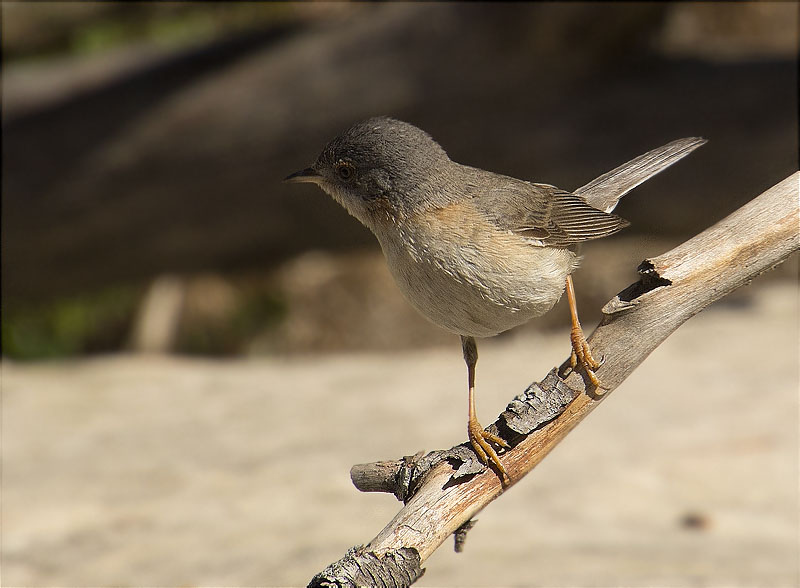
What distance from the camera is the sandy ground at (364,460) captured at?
4.48 m

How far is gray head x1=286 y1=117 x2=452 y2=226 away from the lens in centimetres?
257

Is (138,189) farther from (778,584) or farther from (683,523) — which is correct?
(778,584)

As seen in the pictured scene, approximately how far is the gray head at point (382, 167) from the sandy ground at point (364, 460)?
82.5 inches

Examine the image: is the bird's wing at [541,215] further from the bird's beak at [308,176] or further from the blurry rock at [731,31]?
the blurry rock at [731,31]

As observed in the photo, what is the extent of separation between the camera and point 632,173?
9.17 feet

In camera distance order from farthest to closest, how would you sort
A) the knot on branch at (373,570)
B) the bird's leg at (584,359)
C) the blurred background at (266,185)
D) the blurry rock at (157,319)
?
the blurry rock at (157,319) → the blurred background at (266,185) → the bird's leg at (584,359) → the knot on branch at (373,570)

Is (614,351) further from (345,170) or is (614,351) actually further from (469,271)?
(345,170)

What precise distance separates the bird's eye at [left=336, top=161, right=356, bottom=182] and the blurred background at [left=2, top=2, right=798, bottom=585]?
2.22 metres

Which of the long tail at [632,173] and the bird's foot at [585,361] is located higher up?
the long tail at [632,173]

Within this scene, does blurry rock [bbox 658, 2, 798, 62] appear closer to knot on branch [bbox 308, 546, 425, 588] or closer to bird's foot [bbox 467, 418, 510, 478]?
bird's foot [bbox 467, 418, 510, 478]

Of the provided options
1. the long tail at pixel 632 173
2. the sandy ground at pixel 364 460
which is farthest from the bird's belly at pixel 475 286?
the sandy ground at pixel 364 460

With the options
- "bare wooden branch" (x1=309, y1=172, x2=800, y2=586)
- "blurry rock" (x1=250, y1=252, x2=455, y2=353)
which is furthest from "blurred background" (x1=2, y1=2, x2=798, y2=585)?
"blurry rock" (x1=250, y1=252, x2=455, y2=353)

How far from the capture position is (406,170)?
2.63 m

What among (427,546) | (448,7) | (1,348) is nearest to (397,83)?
(448,7)
